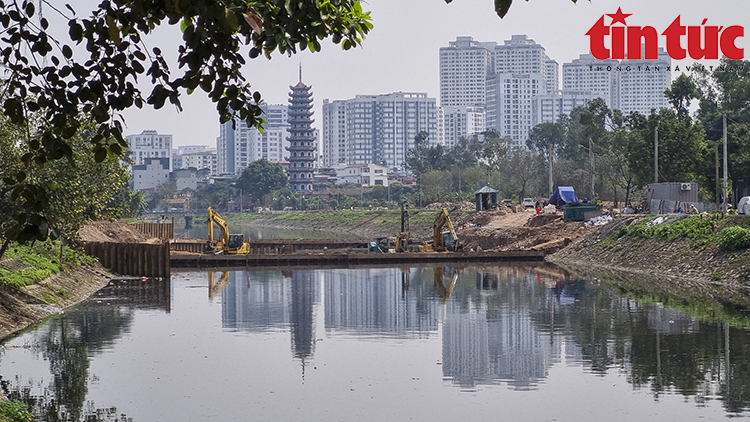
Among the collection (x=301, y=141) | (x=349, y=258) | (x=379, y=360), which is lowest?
(x=379, y=360)

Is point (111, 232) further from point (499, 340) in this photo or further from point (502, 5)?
point (502, 5)

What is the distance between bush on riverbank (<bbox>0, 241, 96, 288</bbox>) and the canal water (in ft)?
5.88

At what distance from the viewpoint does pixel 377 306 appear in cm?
3634

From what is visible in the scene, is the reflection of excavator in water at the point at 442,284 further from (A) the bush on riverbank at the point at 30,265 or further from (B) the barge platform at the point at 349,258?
(A) the bush on riverbank at the point at 30,265

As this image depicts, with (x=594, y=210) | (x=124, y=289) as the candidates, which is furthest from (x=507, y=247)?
(x=124, y=289)

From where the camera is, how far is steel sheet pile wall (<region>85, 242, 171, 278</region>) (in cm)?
4572

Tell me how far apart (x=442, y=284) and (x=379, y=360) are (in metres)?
22.6

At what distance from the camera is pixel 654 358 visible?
23.0 m

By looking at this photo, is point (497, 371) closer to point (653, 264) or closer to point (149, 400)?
point (149, 400)

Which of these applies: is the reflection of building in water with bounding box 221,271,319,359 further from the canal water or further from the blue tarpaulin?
the blue tarpaulin

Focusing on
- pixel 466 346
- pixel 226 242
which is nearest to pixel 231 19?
pixel 466 346

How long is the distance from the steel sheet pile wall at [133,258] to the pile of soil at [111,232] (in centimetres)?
798

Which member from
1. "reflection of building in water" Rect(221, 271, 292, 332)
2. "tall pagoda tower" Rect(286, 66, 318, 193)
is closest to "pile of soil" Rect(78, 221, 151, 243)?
"reflection of building in water" Rect(221, 271, 292, 332)

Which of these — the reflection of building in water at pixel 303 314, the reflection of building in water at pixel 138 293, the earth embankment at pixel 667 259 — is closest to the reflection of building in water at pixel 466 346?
the reflection of building in water at pixel 303 314
